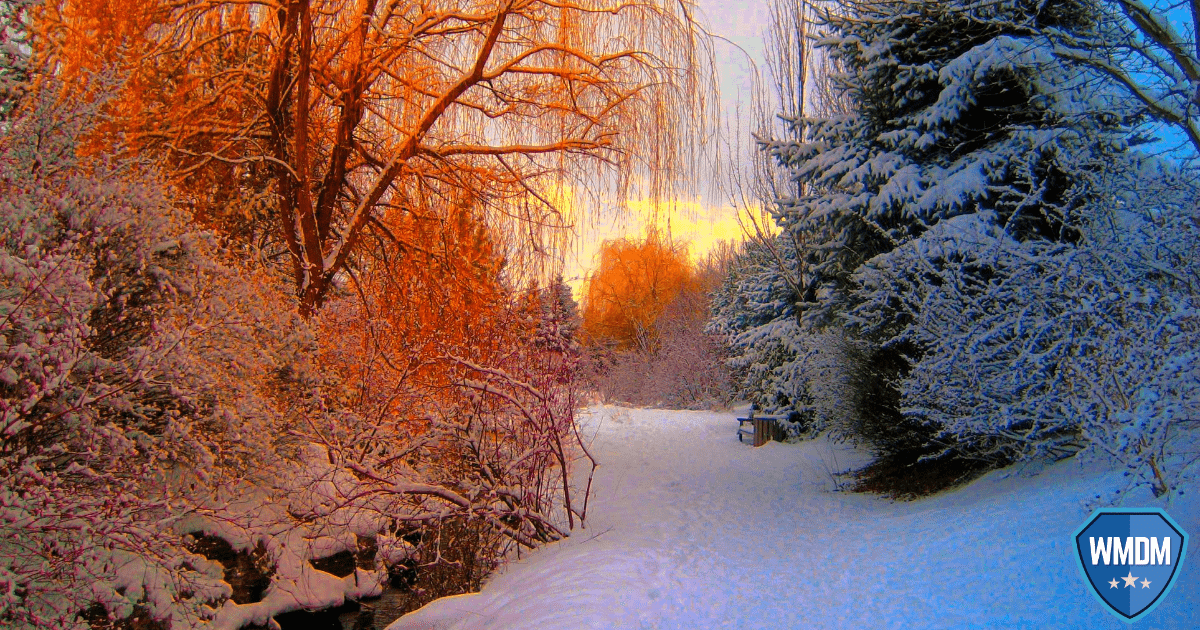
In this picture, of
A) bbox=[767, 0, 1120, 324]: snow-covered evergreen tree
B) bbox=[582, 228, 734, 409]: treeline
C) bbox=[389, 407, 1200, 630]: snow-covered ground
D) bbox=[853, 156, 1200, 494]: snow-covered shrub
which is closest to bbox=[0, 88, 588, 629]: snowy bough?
bbox=[389, 407, 1200, 630]: snow-covered ground

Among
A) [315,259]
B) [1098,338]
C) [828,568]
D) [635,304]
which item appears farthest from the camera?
[635,304]

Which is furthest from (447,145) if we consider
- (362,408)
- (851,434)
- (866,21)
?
(851,434)

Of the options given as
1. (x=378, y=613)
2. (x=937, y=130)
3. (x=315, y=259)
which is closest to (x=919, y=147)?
(x=937, y=130)

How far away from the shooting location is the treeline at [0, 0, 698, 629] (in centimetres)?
406

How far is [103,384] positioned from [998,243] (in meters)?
6.98

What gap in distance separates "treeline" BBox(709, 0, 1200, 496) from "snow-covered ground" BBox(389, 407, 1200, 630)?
65 centimetres

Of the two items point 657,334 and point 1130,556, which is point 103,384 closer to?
point 1130,556

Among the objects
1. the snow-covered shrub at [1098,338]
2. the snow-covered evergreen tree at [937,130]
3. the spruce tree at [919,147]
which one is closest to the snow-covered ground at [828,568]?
the snow-covered shrub at [1098,338]

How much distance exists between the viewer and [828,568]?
5953mm

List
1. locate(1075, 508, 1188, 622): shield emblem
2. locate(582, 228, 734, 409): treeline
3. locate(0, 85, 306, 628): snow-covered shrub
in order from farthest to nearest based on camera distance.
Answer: locate(582, 228, 734, 409): treeline → locate(1075, 508, 1188, 622): shield emblem → locate(0, 85, 306, 628): snow-covered shrub

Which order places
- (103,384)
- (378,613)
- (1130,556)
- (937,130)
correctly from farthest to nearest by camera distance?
(937,130)
(378,613)
(1130,556)
(103,384)

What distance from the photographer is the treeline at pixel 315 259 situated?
13.3 feet

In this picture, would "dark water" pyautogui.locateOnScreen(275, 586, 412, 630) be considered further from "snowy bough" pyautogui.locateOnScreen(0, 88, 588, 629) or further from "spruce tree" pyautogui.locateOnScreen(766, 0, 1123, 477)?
"spruce tree" pyautogui.locateOnScreen(766, 0, 1123, 477)

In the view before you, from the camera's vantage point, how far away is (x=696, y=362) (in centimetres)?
3008
